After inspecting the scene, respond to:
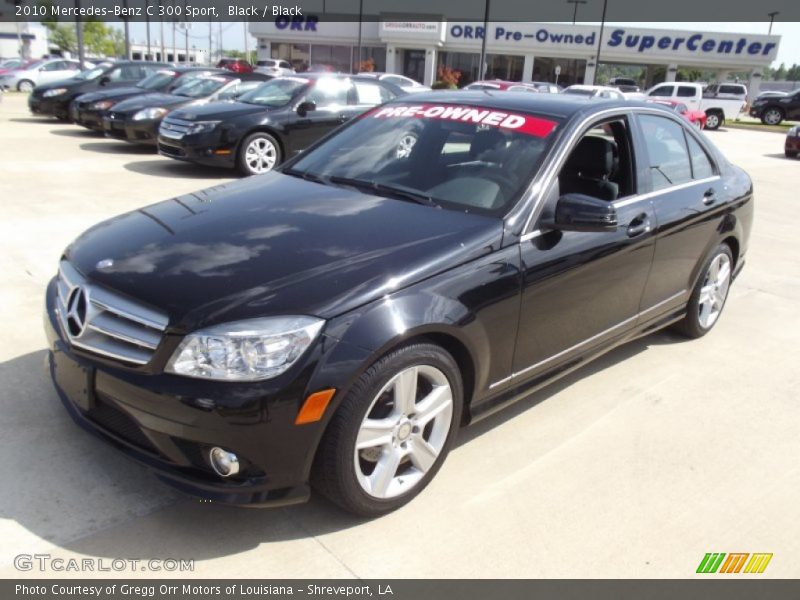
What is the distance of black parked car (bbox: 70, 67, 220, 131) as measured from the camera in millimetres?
13281

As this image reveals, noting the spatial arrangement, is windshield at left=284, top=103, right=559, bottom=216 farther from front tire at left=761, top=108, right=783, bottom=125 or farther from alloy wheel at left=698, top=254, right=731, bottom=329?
front tire at left=761, top=108, right=783, bottom=125

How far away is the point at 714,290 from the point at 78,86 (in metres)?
15.3

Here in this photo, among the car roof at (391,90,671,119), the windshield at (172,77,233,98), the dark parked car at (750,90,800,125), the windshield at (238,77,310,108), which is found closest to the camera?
the car roof at (391,90,671,119)

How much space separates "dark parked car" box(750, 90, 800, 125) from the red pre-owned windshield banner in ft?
108

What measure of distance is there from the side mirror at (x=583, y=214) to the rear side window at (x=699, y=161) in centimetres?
166

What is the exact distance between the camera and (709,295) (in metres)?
4.89

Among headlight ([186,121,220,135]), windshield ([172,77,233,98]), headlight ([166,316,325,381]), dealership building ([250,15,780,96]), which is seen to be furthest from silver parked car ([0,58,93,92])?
dealership building ([250,15,780,96])

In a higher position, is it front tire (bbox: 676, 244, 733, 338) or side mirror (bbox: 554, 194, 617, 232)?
side mirror (bbox: 554, 194, 617, 232)

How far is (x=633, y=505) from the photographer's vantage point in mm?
3006

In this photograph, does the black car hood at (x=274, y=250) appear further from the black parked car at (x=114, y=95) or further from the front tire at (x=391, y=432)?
the black parked car at (x=114, y=95)

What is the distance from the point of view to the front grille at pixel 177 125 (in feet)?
32.4

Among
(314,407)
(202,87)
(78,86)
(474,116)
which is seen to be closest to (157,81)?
(78,86)

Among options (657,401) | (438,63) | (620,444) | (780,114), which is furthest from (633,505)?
(438,63)

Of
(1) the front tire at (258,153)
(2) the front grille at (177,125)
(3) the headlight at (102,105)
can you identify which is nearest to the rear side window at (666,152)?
(1) the front tire at (258,153)
